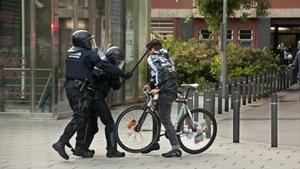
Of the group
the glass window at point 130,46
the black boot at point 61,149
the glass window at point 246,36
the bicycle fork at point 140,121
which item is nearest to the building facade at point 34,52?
the glass window at point 130,46

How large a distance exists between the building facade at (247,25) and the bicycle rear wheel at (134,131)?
3321 cm

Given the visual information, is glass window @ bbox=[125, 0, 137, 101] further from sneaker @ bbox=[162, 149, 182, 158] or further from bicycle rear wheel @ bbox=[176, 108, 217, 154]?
sneaker @ bbox=[162, 149, 182, 158]

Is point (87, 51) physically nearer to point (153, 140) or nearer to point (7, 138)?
point (153, 140)

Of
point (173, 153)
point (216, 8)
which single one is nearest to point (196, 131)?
point (173, 153)

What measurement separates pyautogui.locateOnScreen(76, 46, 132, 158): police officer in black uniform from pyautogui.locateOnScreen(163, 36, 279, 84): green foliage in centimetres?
1457

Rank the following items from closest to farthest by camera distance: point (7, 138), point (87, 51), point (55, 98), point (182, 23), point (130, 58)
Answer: point (87, 51), point (7, 138), point (55, 98), point (130, 58), point (182, 23)

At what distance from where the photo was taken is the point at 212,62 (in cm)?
2556

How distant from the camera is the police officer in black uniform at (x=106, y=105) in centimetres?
981

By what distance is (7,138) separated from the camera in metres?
12.0

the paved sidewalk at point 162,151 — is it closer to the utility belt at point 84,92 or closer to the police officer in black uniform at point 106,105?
the police officer in black uniform at point 106,105

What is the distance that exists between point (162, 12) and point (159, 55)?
34.9 meters

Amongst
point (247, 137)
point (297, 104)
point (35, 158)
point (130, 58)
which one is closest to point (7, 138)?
point (35, 158)

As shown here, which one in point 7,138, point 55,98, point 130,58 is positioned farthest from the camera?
point 130,58

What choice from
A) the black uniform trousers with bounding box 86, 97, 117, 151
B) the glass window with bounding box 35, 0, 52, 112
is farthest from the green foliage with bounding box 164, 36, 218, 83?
the black uniform trousers with bounding box 86, 97, 117, 151
